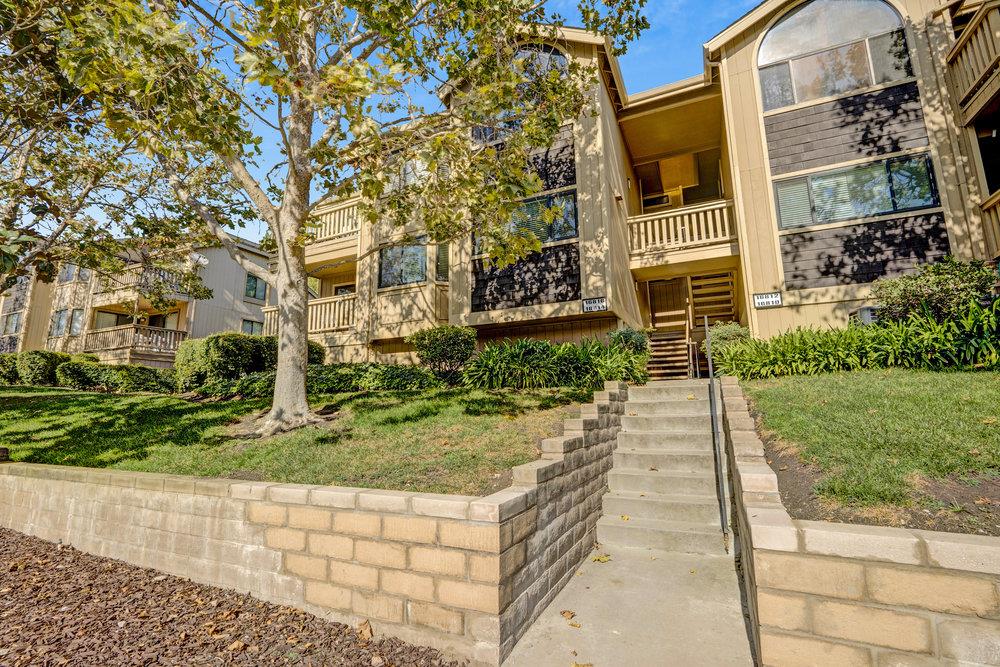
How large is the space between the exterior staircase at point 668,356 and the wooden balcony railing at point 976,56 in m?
7.61

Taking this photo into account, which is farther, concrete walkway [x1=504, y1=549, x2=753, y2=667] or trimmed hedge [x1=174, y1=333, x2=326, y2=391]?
trimmed hedge [x1=174, y1=333, x2=326, y2=391]

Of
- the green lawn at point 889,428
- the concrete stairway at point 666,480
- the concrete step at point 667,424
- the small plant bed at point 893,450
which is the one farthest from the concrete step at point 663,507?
the concrete step at point 667,424

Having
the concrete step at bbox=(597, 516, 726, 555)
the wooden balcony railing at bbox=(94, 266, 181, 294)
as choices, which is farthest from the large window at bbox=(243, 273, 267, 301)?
the concrete step at bbox=(597, 516, 726, 555)

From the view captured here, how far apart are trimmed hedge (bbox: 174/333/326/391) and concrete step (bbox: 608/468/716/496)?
10.3m

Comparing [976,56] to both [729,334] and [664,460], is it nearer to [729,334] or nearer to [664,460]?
[729,334]

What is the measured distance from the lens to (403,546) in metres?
3.34

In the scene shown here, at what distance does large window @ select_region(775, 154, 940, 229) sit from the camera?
9.96 metres

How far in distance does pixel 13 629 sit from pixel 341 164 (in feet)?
19.8

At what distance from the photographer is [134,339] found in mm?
21141

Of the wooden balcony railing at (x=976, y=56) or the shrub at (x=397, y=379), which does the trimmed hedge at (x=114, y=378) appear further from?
the wooden balcony railing at (x=976, y=56)

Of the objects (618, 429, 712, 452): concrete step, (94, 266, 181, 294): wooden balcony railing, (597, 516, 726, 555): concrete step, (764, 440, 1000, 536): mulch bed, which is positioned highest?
(94, 266, 181, 294): wooden balcony railing

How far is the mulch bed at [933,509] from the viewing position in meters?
3.53

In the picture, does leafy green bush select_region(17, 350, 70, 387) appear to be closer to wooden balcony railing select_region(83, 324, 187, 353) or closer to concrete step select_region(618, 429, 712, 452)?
wooden balcony railing select_region(83, 324, 187, 353)

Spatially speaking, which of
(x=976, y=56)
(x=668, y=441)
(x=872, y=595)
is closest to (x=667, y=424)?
(x=668, y=441)
